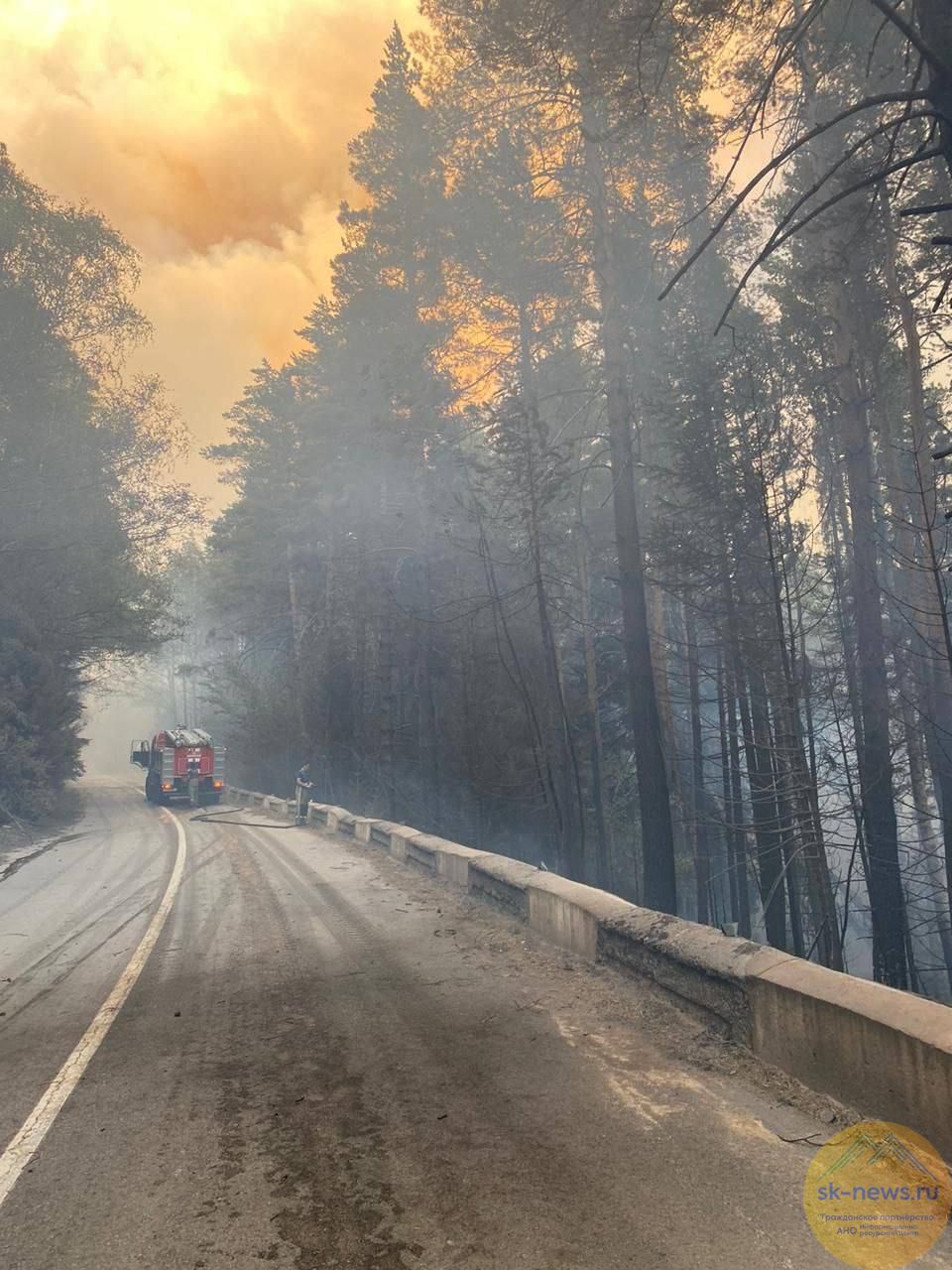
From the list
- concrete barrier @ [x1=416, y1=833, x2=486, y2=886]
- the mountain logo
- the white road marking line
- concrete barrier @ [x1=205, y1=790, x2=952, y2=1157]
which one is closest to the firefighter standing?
concrete barrier @ [x1=416, y1=833, x2=486, y2=886]

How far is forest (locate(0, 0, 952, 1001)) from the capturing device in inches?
420

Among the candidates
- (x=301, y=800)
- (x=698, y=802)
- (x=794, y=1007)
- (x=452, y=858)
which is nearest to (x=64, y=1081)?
(x=794, y=1007)

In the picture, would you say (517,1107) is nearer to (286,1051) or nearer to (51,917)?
(286,1051)

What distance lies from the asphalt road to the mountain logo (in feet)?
0.33

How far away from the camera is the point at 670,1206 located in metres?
3.38

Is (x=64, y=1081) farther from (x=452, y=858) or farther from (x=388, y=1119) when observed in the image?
(x=452, y=858)

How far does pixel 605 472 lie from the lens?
30141 mm

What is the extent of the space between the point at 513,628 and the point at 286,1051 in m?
21.3

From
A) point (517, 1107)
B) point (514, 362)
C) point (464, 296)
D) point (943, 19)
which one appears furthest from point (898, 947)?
point (464, 296)

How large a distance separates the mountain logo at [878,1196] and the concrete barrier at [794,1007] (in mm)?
101

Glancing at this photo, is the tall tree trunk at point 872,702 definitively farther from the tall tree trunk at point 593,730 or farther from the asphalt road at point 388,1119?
the tall tree trunk at point 593,730

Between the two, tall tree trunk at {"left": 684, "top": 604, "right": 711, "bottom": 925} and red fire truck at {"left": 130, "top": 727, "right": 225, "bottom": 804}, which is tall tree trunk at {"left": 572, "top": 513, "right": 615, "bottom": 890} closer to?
tall tree trunk at {"left": 684, "top": 604, "right": 711, "bottom": 925}

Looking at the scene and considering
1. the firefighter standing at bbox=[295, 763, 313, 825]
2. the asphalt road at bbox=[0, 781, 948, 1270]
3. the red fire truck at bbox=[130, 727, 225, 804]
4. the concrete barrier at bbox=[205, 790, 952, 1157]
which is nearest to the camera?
the asphalt road at bbox=[0, 781, 948, 1270]

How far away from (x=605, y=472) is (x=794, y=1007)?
27082 mm
